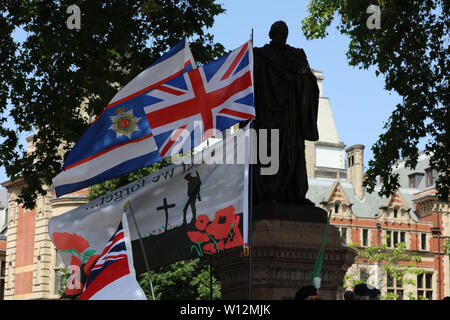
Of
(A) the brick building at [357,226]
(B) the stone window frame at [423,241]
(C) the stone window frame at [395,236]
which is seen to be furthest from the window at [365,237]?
(B) the stone window frame at [423,241]

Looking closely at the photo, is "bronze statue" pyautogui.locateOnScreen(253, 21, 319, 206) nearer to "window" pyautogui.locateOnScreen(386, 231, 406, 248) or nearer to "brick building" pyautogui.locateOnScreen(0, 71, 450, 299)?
"brick building" pyautogui.locateOnScreen(0, 71, 450, 299)

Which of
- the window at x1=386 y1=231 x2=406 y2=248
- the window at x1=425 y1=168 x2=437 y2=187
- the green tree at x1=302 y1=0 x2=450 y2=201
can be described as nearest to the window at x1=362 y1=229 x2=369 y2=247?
the window at x1=386 y1=231 x2=406 y2=248

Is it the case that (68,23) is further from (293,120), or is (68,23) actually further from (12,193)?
(12,193)

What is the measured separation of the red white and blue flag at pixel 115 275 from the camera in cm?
851

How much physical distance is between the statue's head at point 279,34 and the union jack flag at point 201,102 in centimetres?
72

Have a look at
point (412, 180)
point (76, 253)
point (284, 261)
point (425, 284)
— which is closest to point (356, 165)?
point (412, 180)

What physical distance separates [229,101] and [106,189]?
97.5ft

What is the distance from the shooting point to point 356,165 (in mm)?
81125

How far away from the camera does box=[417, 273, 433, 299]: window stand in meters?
72.8

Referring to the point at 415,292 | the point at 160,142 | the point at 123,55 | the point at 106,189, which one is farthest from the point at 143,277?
the point at 415,292

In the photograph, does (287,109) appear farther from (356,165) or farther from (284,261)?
(356,165)

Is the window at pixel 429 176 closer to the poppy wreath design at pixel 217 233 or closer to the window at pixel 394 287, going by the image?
the window at pixel 394 287

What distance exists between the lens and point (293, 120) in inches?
416

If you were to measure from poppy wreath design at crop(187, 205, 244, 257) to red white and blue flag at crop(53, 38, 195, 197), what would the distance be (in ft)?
4.76
